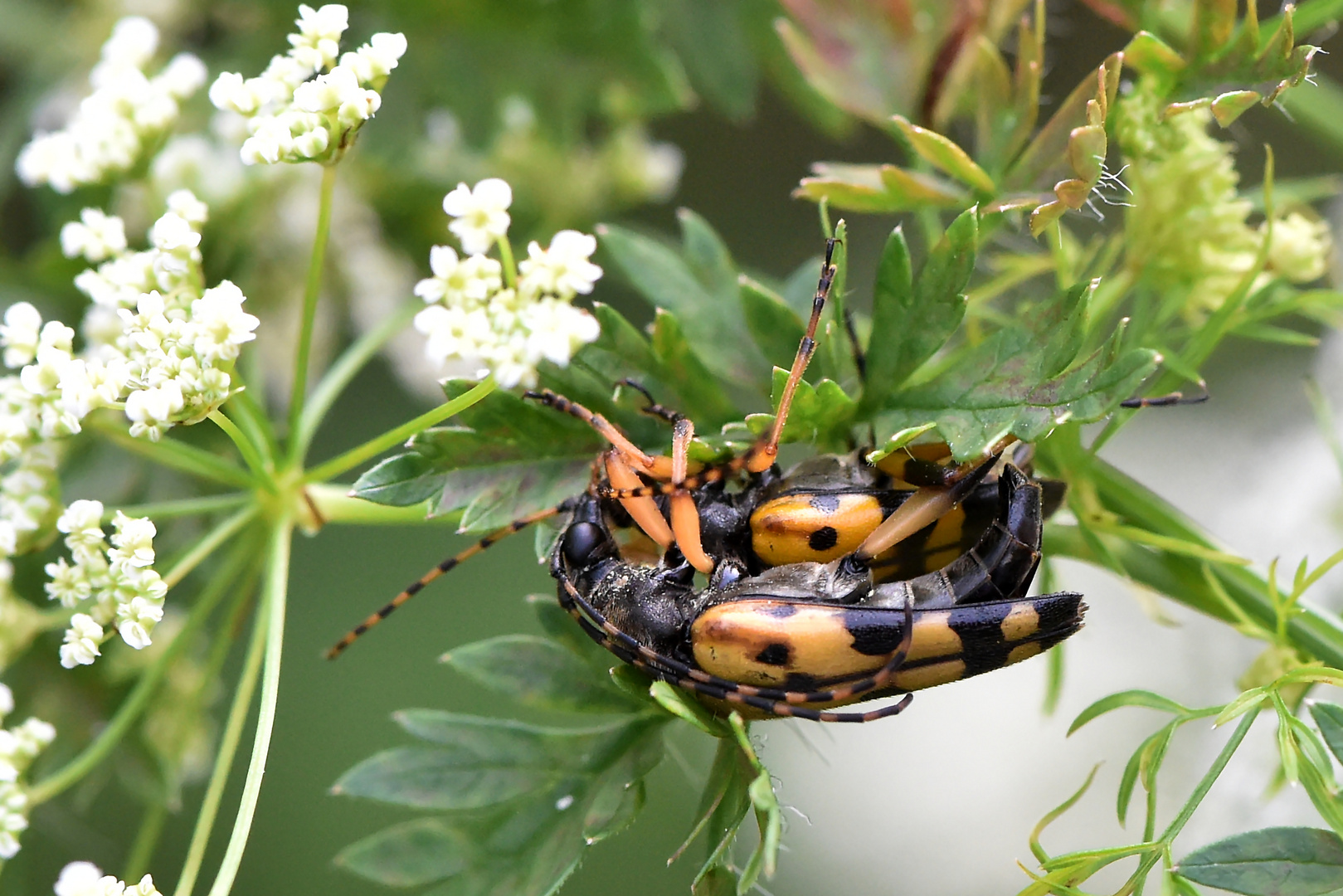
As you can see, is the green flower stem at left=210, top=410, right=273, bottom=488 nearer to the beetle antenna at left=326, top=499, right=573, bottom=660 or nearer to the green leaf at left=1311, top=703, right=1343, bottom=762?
the beetle antenna at left=326, top=499, right=573, bottom=660

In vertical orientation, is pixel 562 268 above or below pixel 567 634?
above

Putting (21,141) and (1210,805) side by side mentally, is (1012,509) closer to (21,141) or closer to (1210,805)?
(1210,805)

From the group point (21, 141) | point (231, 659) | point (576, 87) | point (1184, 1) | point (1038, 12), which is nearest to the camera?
point (1038, 12)

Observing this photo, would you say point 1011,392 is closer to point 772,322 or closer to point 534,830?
point 772,322

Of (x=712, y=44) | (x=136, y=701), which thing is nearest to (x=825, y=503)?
(x=136, y=701)

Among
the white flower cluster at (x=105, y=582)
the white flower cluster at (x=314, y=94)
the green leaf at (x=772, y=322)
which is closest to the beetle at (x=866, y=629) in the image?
the green leaf at (x=772, y=322)

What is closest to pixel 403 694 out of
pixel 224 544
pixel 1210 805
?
pixel 224 544
